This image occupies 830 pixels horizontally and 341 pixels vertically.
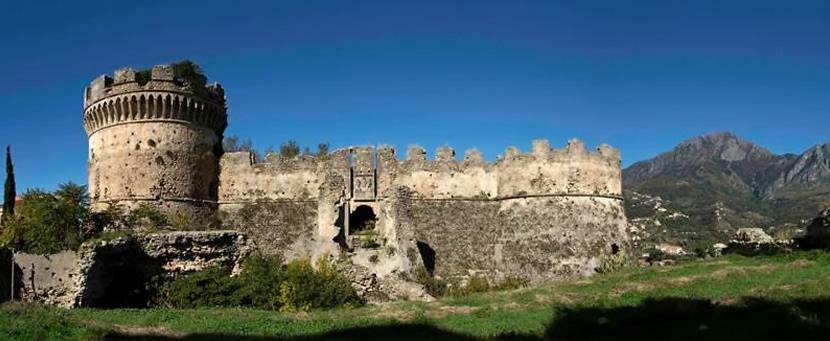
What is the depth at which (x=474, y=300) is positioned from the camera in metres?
20.3

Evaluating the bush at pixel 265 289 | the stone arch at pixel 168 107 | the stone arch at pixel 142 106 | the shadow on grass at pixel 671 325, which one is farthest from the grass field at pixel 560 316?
the stone arch at pixel 142 106

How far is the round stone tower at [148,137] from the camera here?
86.3 ft

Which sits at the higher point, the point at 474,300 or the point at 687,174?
Result: the point at 687,174

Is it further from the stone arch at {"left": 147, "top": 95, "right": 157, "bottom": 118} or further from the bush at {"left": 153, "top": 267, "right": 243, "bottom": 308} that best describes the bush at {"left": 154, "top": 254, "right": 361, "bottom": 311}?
the stone arch at {"left": 147, "top": 95, "right": 157, "bottom": 118}

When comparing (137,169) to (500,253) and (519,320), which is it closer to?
(500,253)

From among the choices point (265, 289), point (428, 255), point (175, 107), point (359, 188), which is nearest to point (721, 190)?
point (428, 255)

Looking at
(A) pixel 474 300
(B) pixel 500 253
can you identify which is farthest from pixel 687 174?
(A) pixel 474 300

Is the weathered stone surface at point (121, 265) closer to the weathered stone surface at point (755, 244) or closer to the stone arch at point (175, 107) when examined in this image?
the stone arch at point (175, 107)

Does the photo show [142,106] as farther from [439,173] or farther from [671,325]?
[671,325]

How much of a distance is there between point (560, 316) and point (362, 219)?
46.9 ft

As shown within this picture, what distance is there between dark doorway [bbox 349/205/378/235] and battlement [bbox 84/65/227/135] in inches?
280

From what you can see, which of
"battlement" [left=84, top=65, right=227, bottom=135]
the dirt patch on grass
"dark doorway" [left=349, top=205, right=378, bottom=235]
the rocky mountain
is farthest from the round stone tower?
the rocky mountain

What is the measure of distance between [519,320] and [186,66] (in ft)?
57.1

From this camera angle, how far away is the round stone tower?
1036 inches
